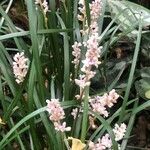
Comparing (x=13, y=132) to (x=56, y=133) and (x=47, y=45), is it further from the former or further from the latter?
(x=47, y=45)

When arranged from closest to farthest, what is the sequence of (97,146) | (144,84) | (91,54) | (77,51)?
(91,54) < (97,146) < (77,51) < (144,84)

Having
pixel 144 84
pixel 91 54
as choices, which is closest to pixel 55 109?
pixel 91 54

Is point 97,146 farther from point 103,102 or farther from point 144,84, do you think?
point 144,84

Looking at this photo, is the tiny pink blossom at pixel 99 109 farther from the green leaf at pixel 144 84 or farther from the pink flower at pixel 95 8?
the green leaf at pixel 144 84

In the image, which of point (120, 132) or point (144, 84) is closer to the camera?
point (120, 132)

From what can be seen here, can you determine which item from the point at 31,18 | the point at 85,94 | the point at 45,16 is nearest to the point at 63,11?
the point at 45,16

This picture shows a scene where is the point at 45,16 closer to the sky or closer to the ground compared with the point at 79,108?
closer to the sky
